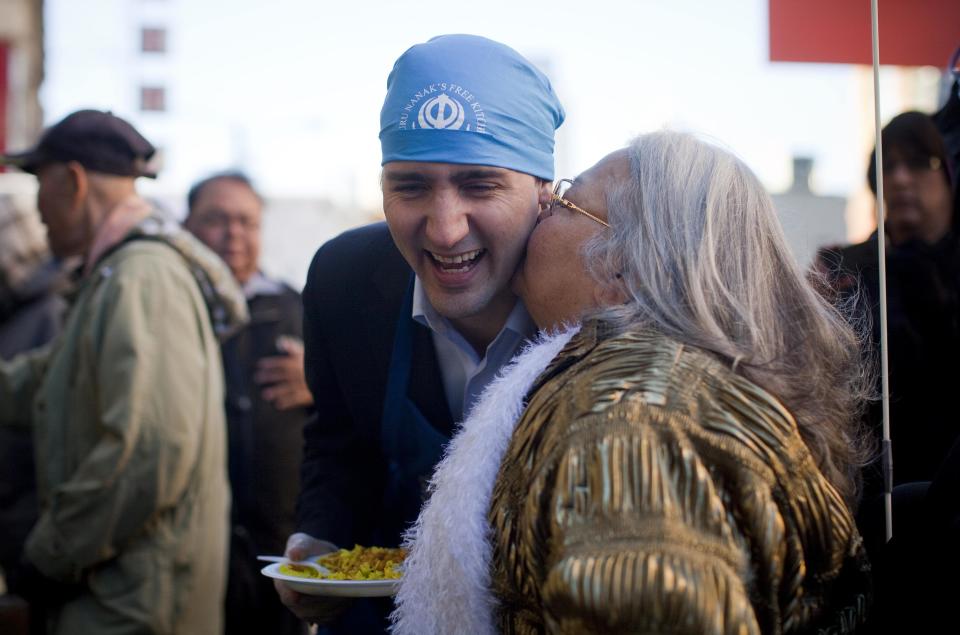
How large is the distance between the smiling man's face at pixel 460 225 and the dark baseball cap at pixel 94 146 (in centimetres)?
184

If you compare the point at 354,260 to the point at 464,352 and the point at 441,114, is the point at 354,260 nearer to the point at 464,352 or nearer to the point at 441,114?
the point at 464,352

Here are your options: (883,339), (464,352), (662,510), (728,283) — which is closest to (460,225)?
(464,352)

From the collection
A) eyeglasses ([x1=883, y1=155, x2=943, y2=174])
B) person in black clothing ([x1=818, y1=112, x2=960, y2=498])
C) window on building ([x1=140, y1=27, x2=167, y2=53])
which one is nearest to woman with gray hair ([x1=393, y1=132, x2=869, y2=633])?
person in black clothing ([x1=818, y1=112, x2=960, y2=498])

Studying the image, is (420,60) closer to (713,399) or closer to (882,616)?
(713,399)

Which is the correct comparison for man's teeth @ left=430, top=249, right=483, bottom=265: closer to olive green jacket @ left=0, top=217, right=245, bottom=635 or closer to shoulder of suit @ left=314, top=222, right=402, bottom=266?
shoulder of suit @ left=314, top=222, right=402, bottom=266

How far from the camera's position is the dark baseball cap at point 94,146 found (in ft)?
12.1

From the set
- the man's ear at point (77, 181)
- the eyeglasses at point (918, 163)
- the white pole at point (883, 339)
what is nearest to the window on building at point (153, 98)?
the man's ear at point (77, 181)

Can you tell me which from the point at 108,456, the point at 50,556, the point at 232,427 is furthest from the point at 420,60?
the point at 232,427

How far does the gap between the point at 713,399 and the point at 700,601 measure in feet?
1.06

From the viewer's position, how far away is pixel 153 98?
45281 millimetres

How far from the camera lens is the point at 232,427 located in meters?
4.30

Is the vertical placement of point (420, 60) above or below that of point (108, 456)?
above

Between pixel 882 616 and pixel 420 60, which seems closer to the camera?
pixel 882 616

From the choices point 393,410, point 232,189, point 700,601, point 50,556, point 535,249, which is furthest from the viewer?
point 232,189
